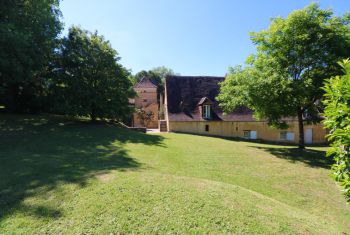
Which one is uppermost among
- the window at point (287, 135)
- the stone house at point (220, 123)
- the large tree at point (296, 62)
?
the large tree at point (296, 62)

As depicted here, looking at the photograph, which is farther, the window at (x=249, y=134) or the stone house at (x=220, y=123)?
the window at (x=249, y=134)

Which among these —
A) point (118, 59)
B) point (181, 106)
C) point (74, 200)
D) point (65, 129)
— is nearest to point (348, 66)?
point (74, 200)

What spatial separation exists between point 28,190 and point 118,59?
1469cm

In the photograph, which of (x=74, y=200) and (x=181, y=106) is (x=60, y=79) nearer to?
(x=181, y=106)

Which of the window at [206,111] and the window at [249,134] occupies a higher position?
the window at [206,111]

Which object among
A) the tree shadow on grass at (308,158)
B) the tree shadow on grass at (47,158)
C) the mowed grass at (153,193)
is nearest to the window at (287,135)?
the tree shadow on grass at (308,158)

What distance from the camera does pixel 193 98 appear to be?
25.1 meters

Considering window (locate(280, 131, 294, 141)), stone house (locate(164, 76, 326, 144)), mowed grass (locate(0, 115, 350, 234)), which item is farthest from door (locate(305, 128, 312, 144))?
mowed grass (locate(0, 115, 350, 234))

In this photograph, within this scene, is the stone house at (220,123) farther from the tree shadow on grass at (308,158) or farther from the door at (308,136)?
the tree shadow on grass at (308,158)

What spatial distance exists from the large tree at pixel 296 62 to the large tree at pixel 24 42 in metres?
13.1

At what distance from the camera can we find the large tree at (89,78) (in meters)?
17.1

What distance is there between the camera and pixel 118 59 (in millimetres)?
18562

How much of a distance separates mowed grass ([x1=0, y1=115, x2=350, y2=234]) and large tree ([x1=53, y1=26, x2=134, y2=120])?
20.4ft

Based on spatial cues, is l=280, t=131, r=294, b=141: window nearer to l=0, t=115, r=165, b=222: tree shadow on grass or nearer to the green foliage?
l=0, t=115, r=165, b=222: tree shadow on grass
